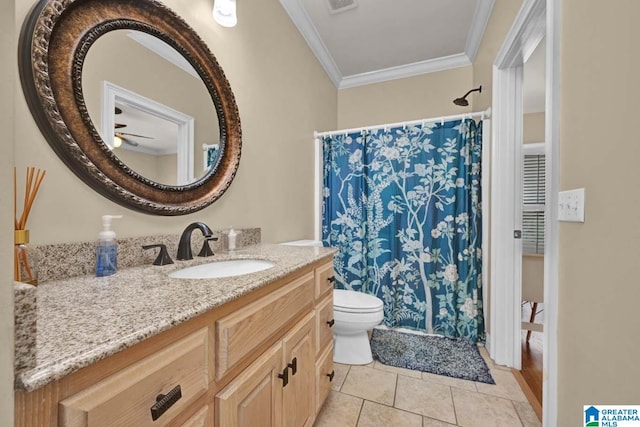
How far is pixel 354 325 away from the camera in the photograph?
5.65 feet

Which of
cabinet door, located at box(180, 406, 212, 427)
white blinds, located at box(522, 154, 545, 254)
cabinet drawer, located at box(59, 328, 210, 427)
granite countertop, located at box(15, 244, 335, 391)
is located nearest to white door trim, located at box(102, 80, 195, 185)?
granite countertop, located at box(15, 244, 335, 391)

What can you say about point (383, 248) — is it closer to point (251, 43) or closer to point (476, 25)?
point (251, 43)

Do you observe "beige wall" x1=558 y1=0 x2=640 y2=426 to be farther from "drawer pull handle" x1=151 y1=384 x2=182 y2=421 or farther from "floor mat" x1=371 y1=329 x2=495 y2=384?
"drawer pull handle" x1=151 y1=384 x2=182 y2=421

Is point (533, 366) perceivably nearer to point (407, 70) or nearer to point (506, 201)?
point (506, 201)

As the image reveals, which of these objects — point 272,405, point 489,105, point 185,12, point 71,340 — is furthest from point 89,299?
point 489,105

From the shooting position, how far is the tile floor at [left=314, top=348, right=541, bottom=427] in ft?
4.36

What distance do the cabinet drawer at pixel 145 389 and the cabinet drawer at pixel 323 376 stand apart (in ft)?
2.56

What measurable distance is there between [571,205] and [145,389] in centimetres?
130

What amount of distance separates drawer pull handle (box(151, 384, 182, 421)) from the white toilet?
4.34 ft

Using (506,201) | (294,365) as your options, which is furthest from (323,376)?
(506,201)

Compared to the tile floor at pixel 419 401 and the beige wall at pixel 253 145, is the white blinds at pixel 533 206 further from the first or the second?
the beige wall at pixel 253 145

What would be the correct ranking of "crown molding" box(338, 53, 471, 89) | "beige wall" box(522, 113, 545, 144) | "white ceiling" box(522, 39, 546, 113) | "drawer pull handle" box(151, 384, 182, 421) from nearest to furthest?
1. "drawer pull handle" box(151, 384, 182, 421)
2. "white ceiling" box(522, 39, 546, 113)
3. "crown molding" box(338, 53, 471, 89)
4. "beige wall" box(522, 113, 545, 144)

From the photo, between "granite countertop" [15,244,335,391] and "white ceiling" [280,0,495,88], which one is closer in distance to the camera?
"granite countertop" [15,244,335,391]

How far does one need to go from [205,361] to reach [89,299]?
293 mm
